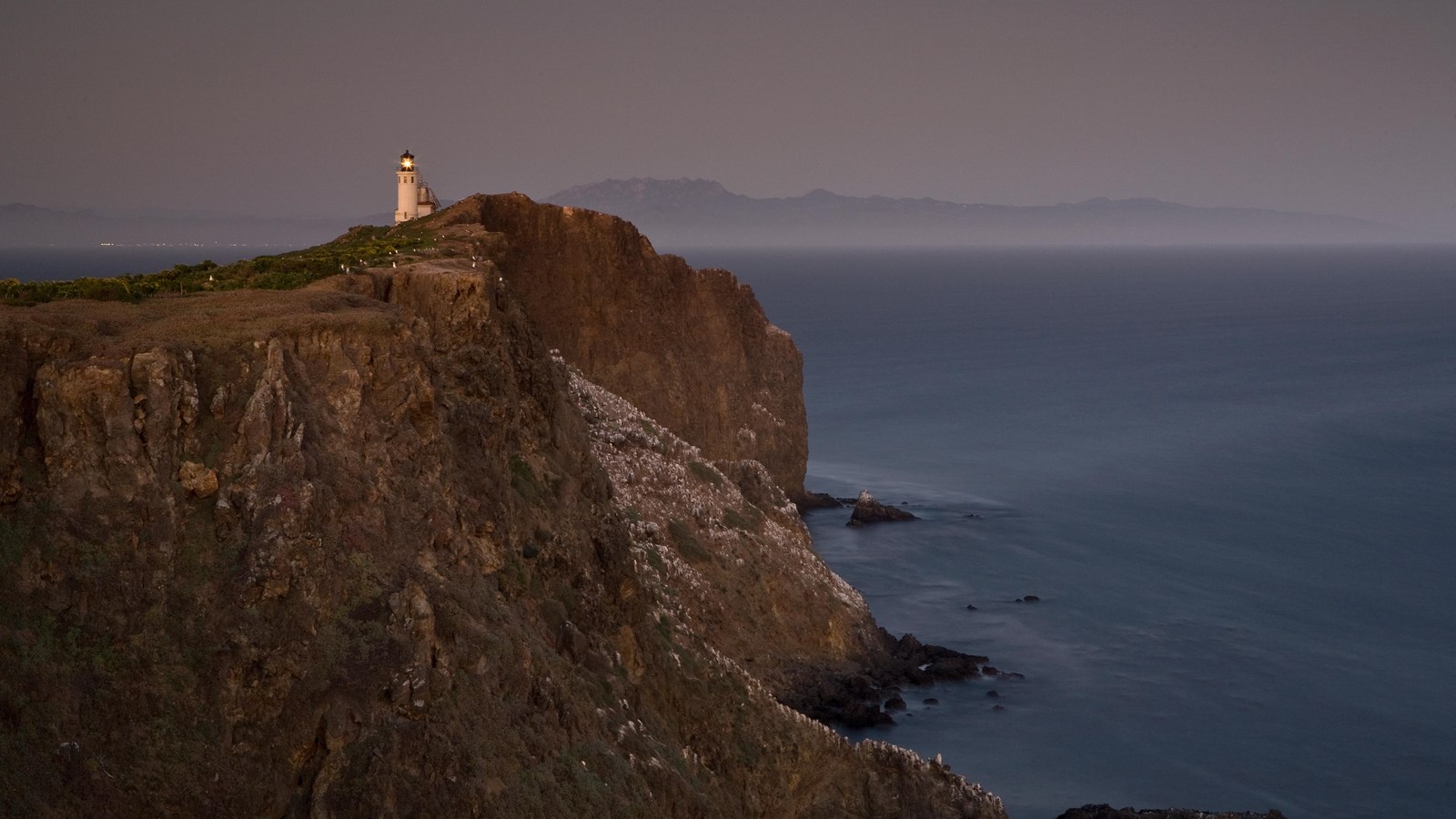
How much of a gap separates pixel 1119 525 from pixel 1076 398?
217ft

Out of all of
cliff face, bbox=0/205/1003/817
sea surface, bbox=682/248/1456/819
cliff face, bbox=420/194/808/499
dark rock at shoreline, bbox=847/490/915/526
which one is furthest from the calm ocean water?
cliff face, bbox=0/205/1003/817

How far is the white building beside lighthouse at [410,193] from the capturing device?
273 feet

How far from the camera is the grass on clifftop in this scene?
106 feet

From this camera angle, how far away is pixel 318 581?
26031mm

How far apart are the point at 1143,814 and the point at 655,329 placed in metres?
42.9

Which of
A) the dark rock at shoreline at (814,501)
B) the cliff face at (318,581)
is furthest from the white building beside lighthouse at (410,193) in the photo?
the cliff face at (318,581)

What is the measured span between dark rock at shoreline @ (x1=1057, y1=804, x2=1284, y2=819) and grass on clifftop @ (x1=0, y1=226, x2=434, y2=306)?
2997 centimetres

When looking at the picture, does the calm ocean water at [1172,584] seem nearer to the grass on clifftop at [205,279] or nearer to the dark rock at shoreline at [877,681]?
the dark rock at shoreline at [877,681]

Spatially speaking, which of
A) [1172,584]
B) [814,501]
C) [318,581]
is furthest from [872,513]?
[318,581]

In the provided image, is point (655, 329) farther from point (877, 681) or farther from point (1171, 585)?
point (1171, 585)

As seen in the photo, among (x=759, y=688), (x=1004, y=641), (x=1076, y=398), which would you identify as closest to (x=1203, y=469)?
(x=1076, y=398)

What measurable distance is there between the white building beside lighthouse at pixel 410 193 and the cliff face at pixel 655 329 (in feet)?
36.9

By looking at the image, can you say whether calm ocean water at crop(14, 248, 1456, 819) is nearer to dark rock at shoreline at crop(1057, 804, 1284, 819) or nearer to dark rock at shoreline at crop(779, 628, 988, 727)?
dark rock at shoreline at crop(779, 628, 988, 727)

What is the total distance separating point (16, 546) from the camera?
23.5 metres
